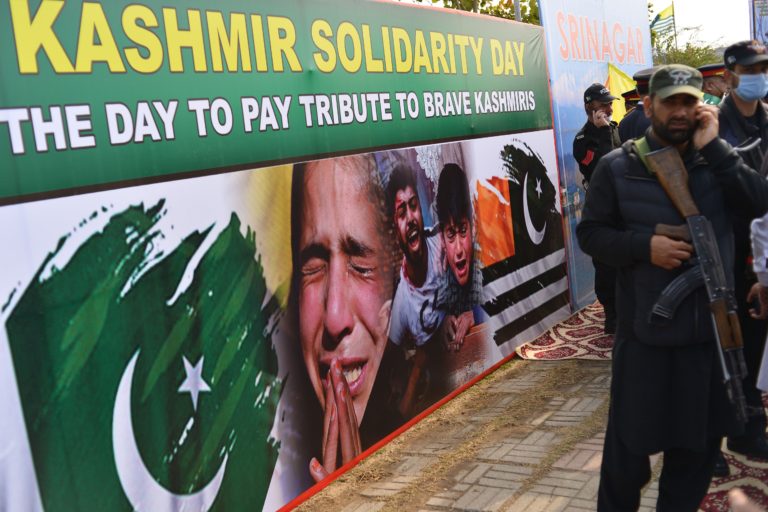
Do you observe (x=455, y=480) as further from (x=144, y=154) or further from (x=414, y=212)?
(x=144, y=154)

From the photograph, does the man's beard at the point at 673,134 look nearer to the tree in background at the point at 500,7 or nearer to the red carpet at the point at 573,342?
the red carpet at the point at 573,342

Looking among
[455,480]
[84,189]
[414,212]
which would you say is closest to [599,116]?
[414,212]

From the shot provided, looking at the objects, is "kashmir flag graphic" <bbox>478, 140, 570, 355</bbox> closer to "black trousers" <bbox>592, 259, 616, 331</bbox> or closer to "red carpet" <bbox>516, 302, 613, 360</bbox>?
"red carpet" <bbox>516, 302, 613, 360</bbox>

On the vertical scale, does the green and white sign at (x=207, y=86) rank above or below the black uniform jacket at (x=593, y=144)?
above

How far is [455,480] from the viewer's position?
426 centimetres

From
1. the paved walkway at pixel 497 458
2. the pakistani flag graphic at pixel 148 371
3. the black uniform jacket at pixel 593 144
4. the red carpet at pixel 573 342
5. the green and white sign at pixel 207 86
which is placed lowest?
the paved walkway at pixel 497 458

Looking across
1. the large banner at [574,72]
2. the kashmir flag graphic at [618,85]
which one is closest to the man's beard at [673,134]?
the large banner at [574,72]

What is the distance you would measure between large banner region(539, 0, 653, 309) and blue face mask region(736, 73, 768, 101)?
11.7ft

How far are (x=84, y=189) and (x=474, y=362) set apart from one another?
134 inches

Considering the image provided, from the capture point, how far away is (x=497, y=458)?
450 centimetres

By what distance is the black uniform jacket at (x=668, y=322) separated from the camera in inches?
108

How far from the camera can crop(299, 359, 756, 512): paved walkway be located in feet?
13.1

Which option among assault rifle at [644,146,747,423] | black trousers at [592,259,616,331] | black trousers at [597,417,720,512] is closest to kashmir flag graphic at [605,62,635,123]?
black trousers at [592,259,616,331]

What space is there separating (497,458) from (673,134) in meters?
2.30
